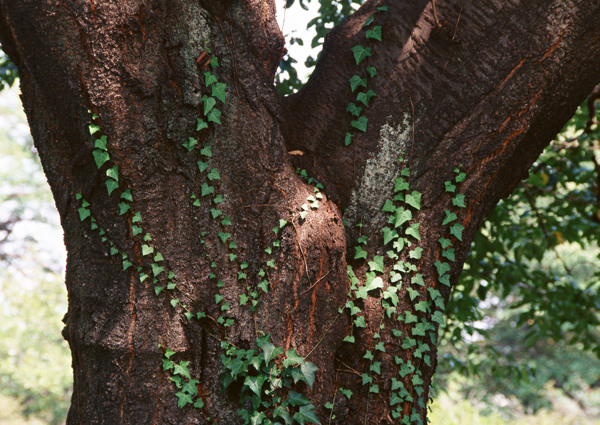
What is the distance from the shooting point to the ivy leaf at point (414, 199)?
92.9 inches

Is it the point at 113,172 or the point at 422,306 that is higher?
the point at 113,172

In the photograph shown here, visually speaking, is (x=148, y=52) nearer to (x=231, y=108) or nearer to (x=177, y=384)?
(x=231, y=108)

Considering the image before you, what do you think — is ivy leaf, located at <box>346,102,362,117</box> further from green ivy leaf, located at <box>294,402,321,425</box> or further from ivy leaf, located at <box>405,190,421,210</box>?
green ivy leaf, located at <box>294,402,321,425</box>

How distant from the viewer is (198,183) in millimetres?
2145

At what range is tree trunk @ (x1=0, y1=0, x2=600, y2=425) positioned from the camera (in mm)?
2053

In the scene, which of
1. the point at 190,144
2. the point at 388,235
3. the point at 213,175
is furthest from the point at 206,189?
the point at 388,235

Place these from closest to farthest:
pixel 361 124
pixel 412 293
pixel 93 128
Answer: pixel 93 128, pixel 412 293, pixel 361 124

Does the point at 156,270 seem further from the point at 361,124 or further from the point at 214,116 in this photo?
the point at 361,124

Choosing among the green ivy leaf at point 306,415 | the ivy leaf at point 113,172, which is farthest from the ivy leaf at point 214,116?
the green ivy leaf at point 306,415

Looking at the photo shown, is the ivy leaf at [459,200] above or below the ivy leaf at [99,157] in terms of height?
above

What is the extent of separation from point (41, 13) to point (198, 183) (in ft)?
2.84

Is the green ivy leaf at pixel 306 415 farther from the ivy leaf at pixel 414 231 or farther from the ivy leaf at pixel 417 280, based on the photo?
the ivy leaf at pixel 414 231

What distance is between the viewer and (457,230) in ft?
7.84

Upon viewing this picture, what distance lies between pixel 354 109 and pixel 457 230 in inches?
30.0
